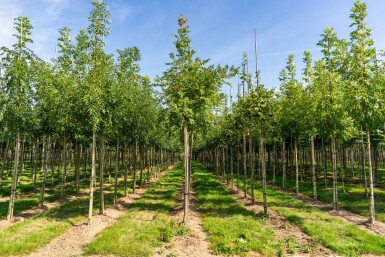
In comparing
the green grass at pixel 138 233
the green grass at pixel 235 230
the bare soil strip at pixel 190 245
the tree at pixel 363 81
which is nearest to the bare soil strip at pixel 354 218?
the tree at pixel 363 81

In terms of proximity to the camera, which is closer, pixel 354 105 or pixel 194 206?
pixel 354 105

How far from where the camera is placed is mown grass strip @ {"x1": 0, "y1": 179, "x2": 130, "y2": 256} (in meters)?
12.4

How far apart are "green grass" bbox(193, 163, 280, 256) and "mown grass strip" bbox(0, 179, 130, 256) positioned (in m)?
8.09

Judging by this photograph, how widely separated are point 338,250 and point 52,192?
85.9 feet

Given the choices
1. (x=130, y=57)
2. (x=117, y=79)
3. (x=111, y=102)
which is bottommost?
(x=111, y=102)

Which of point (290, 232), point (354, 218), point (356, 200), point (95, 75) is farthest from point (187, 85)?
point (356, 200)

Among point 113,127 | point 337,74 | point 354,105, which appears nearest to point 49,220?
point 113,127

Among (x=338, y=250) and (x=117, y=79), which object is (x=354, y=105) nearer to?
(x=338, y=250)

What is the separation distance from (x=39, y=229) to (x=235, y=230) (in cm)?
1072

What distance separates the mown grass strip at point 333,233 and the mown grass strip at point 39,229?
13257 mm

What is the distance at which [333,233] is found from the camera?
14.4 metres

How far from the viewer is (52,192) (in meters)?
28.2

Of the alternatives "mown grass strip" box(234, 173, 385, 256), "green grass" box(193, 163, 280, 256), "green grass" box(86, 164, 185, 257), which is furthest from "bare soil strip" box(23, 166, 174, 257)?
"mown grass strip" box(234, 173, 385, 256)

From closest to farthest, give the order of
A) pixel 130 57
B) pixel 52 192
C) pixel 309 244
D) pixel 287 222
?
pixel 309 244 < pixel 287 222 < pixel 130 57 < pixel 52 192
